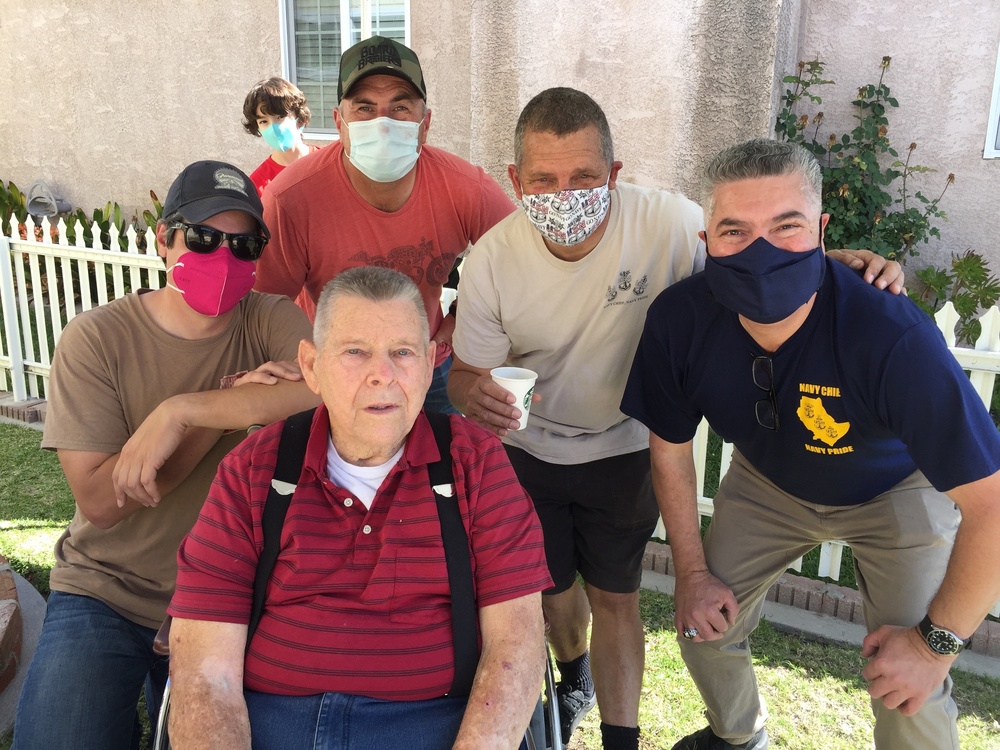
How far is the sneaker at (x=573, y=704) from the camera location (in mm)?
3287

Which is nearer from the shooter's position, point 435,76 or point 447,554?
point 447,554

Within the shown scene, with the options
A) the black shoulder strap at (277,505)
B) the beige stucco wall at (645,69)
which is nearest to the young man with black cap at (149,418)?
the black shoulder strap at (277,505)

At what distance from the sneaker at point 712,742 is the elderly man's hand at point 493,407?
144 cm

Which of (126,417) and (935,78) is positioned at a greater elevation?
(935,78)

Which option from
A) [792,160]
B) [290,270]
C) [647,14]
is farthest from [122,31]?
[792,160]

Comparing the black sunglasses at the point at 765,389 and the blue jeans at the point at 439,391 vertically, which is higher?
the black sunglasses at the point at 765,389

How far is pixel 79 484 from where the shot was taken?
2445mm

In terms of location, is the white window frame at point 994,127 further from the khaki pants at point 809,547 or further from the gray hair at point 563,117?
the gray hair at point 563,117

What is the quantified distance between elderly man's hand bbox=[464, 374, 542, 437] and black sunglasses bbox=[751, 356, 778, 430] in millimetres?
769

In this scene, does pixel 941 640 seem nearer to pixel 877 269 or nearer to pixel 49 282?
pixel 877 269

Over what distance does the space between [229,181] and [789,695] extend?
3027 mm

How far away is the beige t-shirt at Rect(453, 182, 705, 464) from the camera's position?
288 centimetres

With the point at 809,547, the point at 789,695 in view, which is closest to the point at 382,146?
the point at 809,547

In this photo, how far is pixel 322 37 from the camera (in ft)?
29.6
